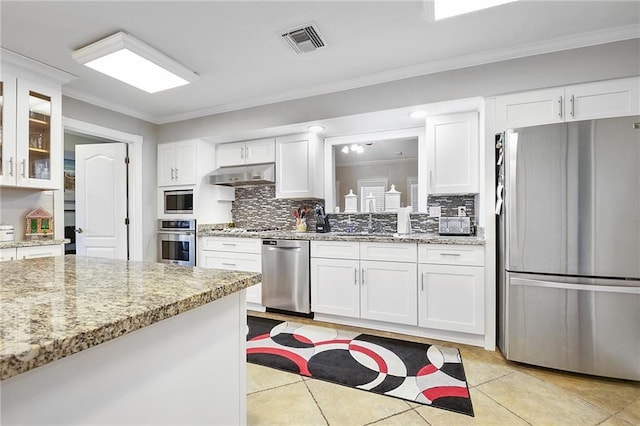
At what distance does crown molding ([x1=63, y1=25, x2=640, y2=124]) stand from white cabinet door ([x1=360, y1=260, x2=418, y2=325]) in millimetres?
1727

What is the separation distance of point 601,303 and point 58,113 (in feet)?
15.1

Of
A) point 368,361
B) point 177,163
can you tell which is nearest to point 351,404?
point 368,361

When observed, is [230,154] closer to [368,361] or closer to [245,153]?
[245,153]

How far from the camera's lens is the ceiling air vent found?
217cm

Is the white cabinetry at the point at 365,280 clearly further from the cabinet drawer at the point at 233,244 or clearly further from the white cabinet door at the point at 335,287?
the cabinet drawer at the point at 233,244

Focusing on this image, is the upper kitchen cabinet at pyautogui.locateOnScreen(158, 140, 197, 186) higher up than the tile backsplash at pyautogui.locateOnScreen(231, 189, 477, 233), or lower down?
higher up

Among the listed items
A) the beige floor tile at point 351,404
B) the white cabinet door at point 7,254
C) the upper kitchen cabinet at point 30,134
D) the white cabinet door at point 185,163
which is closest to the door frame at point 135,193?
the white cabinet door at point 185,163

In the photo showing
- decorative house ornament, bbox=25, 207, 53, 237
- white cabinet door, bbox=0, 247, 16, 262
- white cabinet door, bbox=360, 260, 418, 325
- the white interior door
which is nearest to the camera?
white cabinet door, bbox=0, 247, 16, 262

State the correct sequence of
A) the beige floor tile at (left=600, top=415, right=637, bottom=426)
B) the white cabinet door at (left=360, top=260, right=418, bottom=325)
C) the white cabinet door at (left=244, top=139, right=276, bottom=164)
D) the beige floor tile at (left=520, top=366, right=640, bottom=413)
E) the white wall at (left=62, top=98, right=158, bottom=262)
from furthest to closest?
1. the white cabinet door at (left=244, top=139, right=276, bottom=164)
2. the white wall at (left=62, top=98, right=158, bottom=262)
3. the white cabinet door at (left=360, top=260, right=418, bottom=325)
4. the beige floor tile at (left=520, top=366, right=640, bottom=413)
5. the beige floor tile at (left=600, top=415, right=637, bottom=426)

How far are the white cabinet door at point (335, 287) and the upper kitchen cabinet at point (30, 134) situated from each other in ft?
8.47

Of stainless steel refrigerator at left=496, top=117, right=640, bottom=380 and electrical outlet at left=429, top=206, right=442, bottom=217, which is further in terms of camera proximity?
electrical outlet at left=429, top=206, right=442, bottom=217

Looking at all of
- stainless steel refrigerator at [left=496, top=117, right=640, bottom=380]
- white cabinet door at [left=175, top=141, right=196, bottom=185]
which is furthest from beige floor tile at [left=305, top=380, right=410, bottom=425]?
white cabinet door at [left=175, top=141, right=196, bottom=185]

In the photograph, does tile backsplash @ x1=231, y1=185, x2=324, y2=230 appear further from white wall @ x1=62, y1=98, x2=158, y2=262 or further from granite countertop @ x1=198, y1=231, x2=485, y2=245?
white wall @ x1=62, y1=98, x2=158, y2=262

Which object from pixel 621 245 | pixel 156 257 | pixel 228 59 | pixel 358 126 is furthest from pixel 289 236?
pixel 621 245
